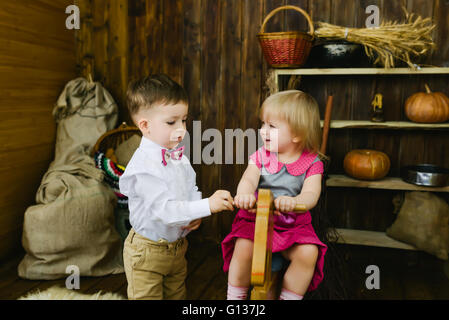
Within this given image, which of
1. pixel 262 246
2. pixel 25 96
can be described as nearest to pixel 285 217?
pixel 262 246

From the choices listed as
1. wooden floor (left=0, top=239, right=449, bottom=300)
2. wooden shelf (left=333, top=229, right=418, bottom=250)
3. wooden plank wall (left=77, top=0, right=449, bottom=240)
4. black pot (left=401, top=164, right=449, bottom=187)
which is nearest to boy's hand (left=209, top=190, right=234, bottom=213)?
wooden floor (left=0, top=239, right=449, bottom=300)

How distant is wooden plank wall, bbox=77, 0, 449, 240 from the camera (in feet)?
9.28

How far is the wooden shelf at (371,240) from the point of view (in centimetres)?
266

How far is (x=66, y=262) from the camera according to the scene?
255 centimetres

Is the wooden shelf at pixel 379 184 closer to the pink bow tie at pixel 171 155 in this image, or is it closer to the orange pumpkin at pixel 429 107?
the orange pumpkin at pixel 429 107

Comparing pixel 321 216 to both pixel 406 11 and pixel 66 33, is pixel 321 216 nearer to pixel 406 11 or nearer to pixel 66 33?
pixel 406 11

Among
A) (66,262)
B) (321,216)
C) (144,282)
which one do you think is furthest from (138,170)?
(66,262)

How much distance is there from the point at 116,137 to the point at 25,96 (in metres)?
0.68

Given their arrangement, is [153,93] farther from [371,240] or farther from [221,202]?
[371,240]

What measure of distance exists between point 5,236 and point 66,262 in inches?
21.7

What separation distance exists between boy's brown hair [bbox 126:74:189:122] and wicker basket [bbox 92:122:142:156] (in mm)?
1663

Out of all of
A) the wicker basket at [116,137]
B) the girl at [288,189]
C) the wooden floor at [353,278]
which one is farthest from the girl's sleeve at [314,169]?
the wicker basket at [116,137]

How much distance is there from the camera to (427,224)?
8.53 feet

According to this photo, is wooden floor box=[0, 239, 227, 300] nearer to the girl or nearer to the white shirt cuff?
the girl
